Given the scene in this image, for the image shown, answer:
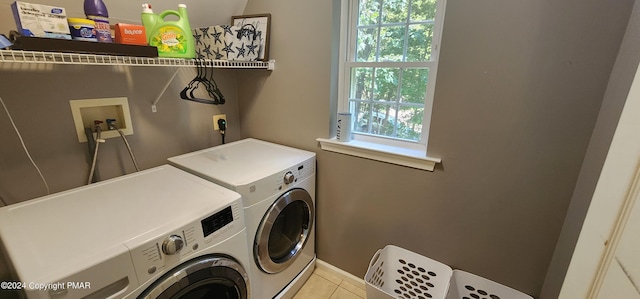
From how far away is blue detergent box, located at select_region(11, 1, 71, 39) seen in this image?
86 centimetres

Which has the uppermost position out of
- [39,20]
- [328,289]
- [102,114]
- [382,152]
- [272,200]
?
[39,20]

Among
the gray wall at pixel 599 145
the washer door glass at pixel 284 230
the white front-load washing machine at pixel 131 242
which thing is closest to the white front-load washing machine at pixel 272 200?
the washer door glass at pixel 284 230

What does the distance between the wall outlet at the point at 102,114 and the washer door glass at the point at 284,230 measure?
0.94 metres

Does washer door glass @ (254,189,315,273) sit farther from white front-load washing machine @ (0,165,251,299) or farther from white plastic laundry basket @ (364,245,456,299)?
white plastic laundry basket @ (364,245,456,299)

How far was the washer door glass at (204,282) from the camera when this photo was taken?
85 cm

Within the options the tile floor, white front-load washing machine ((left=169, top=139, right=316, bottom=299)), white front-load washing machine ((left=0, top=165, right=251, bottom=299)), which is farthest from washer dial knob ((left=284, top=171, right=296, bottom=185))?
the tile floor

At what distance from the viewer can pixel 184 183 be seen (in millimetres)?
1206

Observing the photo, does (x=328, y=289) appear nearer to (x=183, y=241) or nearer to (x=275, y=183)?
(x=275, y=183)

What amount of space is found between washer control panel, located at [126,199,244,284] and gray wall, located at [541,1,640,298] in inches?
48.9

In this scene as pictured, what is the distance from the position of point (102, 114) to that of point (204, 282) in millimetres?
1052

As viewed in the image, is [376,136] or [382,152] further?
[376,136]

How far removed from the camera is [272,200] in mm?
1306

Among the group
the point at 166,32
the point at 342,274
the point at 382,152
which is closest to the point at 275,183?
the point at 382,152

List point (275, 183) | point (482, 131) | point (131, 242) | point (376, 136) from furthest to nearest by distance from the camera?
point (376, 136) → point (275, 183) → point (482, 131) → point (131, 242)
